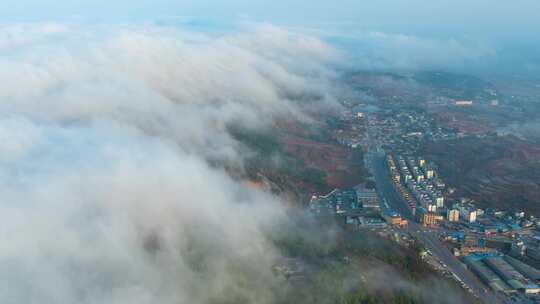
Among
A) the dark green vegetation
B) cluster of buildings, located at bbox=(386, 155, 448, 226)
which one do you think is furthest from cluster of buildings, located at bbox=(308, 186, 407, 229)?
the dark green vegetation

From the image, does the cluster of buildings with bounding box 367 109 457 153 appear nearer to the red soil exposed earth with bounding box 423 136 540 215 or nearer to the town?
the red soil exposed earth with bounding box 423 136 540 215

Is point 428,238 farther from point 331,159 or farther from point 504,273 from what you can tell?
point 331,159

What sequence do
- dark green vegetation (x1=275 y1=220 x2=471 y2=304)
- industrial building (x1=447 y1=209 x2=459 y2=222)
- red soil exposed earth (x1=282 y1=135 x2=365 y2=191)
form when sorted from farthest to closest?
1. red soil exposed earth (x1=282 y1=135 x2=365 y2=191)
2. industrial building (x1=447 y1=209 x2=459 y2=222)
3. dark green vegetation (x1=275 y1=220 x2=471 y2=304)

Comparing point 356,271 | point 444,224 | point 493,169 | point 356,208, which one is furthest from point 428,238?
point 493,169

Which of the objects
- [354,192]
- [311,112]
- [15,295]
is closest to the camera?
[15,295]

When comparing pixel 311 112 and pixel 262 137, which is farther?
pixel 311 112

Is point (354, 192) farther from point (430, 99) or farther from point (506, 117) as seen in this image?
point (430, 99)

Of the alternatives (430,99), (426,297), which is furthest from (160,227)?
(430,99)
